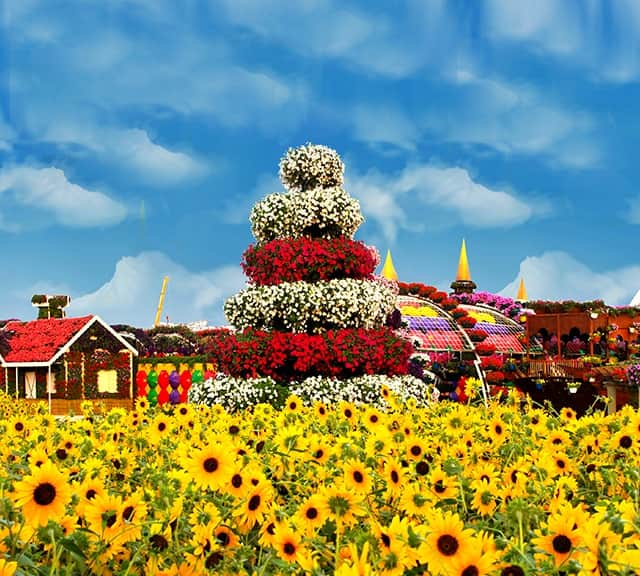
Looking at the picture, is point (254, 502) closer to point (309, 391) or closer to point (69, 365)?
point (309, 391)

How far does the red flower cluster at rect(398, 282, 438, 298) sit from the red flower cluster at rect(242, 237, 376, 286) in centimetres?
927

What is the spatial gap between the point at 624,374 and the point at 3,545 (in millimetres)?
10288

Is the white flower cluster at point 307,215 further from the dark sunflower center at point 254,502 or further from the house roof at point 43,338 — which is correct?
the dark sunflower center at point 254,502

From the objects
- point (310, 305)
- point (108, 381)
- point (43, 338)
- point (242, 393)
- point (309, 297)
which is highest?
point (43, 338)

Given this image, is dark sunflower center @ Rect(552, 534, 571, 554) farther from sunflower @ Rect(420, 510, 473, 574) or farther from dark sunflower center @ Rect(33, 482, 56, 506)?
dark sunflower center @ Rect(33, 482, 56, 506)

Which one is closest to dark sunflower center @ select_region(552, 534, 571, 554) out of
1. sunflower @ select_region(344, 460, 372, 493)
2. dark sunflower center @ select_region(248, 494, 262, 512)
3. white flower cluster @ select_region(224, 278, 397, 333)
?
sunflower @ select_region(344, 460, 372, 493)

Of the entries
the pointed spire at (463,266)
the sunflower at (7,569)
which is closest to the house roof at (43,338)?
the sunflower at (7,569)

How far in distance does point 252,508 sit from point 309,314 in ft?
27.7

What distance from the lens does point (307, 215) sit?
11141mm

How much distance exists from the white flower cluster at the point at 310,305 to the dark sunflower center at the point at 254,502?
8363mm

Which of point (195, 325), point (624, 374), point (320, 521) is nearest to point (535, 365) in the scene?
point (624, 374)

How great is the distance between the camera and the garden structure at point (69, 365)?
698 inches

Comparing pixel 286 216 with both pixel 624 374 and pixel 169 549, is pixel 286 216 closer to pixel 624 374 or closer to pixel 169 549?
pixel 624 374

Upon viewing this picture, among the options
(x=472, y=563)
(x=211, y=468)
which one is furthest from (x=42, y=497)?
(x=472, y=563)
